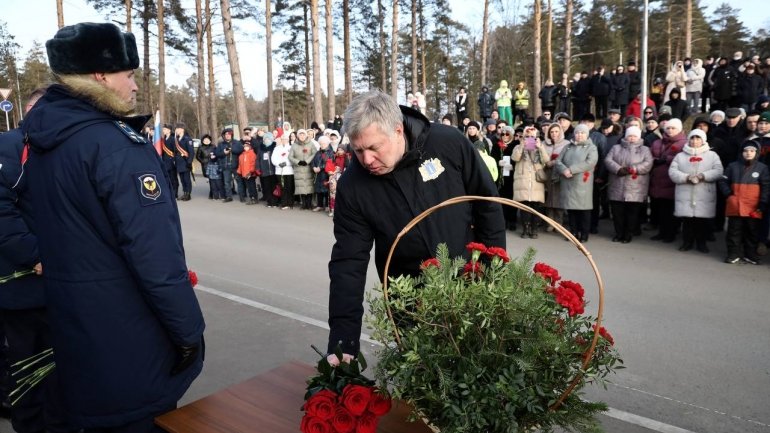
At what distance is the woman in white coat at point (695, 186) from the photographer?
768cm

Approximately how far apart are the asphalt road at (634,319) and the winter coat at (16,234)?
3.83 ft

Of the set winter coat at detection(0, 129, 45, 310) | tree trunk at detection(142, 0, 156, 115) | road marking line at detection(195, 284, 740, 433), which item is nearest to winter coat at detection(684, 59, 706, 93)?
road marking line at detection(195, 284, 740, 433)

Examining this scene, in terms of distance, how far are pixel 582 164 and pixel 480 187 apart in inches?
256

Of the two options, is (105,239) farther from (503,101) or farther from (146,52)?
(146,52)

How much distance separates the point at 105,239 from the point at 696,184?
785cm

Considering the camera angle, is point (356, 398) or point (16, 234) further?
point (16, 234)

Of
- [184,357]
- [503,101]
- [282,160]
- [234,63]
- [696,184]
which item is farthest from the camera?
[503,101]

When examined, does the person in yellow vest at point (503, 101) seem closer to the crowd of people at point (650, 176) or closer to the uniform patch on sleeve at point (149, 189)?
the crowd of people at point (650, 176)

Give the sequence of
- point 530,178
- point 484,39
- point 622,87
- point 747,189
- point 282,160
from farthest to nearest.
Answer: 1. point 484,39
2. point 622,87
3. point 282,160
4. point 530,178
5. point 747,189

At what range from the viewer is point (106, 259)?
82.2 inches

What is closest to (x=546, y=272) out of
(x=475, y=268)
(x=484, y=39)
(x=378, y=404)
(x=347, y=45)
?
(x=475, y=268)

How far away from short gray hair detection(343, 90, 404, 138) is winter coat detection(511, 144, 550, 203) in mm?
7249

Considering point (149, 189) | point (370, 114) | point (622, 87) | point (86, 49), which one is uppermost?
point (622, 87)

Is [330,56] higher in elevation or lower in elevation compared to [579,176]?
higher
